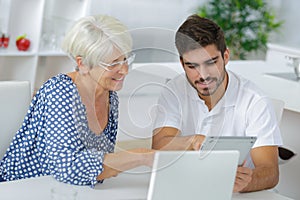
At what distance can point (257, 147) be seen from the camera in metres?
2.43

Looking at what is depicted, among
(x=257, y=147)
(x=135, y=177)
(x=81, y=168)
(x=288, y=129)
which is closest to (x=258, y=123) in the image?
(x=257, y=147)

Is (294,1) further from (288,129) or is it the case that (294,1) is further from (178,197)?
(178,197)

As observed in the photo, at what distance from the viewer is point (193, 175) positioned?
1.77 meters

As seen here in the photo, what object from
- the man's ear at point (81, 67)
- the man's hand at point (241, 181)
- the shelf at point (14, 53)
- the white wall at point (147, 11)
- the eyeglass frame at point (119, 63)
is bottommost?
the shelf at point (14, 53)

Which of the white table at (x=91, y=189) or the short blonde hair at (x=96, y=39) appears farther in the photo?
the short blonde hair at (x=96, y=39)

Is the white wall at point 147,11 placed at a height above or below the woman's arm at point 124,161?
below

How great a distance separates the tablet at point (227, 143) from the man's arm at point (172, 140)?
0.15ft

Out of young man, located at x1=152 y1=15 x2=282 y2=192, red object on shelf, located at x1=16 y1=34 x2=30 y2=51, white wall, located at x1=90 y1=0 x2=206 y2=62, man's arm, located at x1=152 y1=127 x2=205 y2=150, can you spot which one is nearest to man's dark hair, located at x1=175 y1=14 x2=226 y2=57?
young man, located at x1=152 y1=15 x2=282 y2=192

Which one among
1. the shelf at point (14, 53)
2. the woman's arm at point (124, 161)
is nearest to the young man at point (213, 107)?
the woman's arm at point (124, 161)

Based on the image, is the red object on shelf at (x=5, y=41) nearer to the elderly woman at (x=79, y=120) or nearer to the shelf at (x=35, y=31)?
the shelf at (x=35, y=31)

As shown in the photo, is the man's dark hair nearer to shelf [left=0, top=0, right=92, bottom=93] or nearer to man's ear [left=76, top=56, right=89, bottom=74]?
man's ear [left=76, top=56, right=89, bottom=74]

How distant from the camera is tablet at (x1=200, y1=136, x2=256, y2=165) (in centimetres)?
186

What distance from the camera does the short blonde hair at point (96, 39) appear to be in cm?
200

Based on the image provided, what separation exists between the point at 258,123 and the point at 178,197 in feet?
2.55
